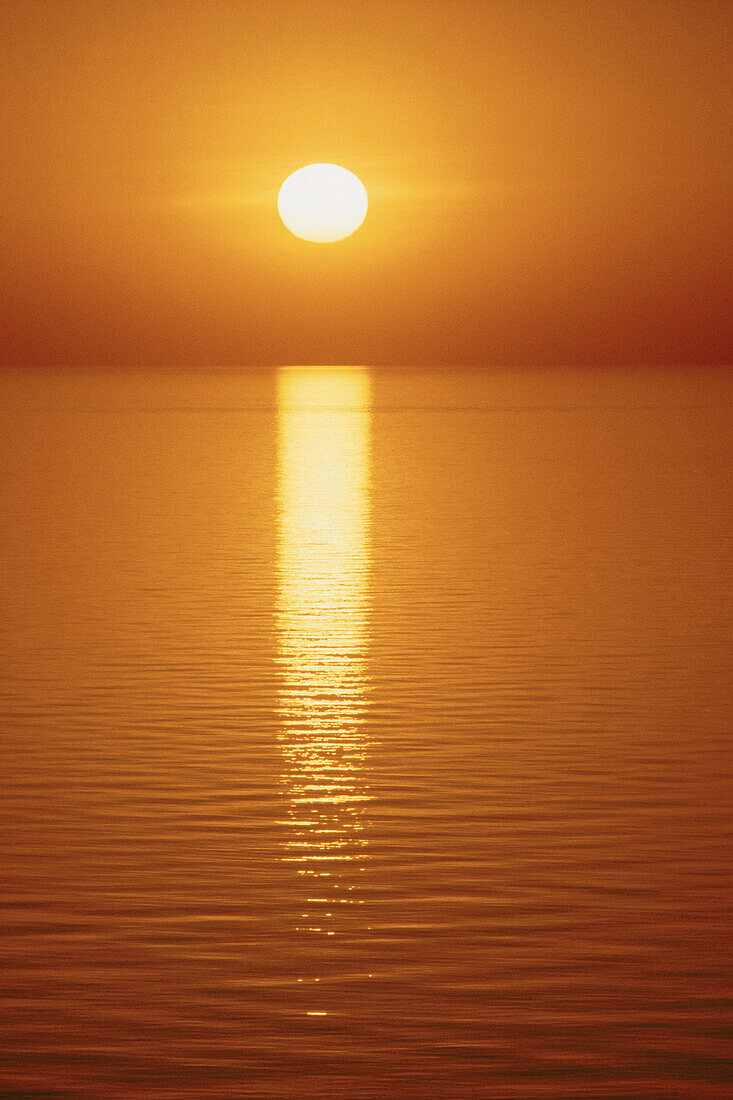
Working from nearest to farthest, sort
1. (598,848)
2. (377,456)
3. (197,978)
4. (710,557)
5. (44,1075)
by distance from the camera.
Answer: (44,1075) < (197,978) < (598,848) < (710,557) < (377,456)

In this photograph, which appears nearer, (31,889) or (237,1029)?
(237,1029)

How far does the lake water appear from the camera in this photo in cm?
822

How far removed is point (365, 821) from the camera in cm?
1201

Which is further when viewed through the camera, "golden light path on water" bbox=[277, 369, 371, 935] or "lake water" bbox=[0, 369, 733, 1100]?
"golden light path on water" bbox=[277, 369, 371, 935]

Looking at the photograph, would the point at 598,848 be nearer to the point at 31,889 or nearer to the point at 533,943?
the point at 533,943

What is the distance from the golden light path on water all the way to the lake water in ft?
0.17

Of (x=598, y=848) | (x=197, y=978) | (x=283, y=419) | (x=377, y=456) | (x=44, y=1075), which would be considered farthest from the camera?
(x=283, y=419)

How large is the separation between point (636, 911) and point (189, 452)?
175 feet

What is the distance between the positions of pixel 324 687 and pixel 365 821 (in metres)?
5.08

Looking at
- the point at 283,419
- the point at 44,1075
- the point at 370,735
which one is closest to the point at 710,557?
the point at 370,735

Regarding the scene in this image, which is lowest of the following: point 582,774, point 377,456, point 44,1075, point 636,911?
point 44,1075

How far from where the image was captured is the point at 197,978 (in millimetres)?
8938

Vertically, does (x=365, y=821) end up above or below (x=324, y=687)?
below

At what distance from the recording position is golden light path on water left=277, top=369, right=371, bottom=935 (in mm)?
11062
